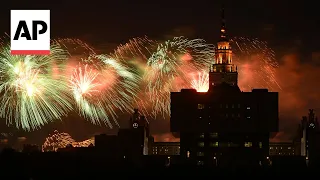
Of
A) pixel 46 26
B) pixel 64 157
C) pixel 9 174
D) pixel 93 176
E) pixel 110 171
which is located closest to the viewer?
pixel 46 26

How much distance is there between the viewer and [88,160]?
622 feet

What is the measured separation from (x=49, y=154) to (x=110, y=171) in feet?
76.9

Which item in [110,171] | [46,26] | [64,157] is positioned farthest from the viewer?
[64,157]

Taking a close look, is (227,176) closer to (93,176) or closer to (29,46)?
(93,176)

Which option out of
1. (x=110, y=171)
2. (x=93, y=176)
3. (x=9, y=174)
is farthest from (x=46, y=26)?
(x=110, y=171)

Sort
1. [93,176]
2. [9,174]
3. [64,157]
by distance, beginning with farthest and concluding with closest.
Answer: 1. [64,157]
2. [93,176]
3. [9,174]

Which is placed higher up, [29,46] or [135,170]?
[29,46]

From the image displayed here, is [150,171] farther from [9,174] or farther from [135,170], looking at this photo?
[9,174]

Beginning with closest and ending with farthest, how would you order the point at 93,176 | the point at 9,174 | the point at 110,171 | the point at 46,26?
the point at 46,26 < the point at 9,174 < the point at 93,176 < the point at 110,171

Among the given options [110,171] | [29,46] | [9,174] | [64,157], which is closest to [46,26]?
A: [29,46]

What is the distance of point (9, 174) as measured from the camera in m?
150

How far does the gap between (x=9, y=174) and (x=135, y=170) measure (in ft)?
108

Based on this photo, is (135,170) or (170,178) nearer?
(170,178)

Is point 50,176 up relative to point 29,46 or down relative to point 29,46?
down
